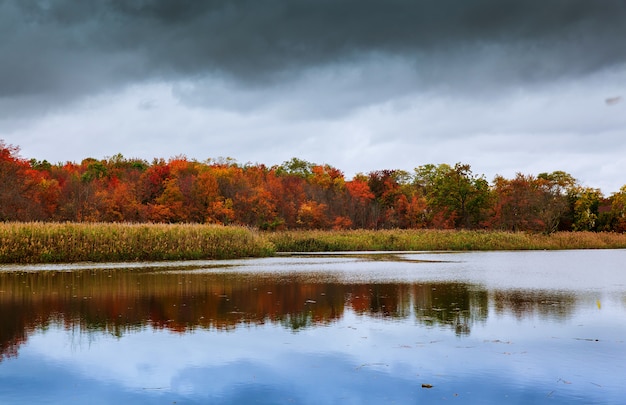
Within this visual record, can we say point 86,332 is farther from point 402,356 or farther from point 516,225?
point 516,225

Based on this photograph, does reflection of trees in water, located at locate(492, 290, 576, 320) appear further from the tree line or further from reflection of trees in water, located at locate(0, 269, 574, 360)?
the tree line

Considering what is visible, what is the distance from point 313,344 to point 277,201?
65570 millimetres

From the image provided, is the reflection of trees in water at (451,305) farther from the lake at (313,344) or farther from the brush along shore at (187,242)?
the brush along shore at (187,242)

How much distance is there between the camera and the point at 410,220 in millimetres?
84562

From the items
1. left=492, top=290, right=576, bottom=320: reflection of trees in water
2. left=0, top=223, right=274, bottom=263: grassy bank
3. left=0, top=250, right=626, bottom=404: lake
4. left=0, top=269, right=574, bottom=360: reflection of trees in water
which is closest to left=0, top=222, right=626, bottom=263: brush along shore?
left=0, top=223, right=274, bottom=263: grassy bank

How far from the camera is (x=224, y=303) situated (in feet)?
48.7

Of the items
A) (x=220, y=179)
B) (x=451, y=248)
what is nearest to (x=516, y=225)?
(x=451, y=248)

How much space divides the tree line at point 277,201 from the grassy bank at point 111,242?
74.6 feet

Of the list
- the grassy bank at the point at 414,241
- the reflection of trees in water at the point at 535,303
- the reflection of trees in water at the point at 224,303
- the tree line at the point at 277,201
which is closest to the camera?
the reflection of trees in water at the point at 224,303

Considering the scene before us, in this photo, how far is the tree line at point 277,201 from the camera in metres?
61.8

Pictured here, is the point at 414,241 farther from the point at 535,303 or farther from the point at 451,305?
the point at 451,305

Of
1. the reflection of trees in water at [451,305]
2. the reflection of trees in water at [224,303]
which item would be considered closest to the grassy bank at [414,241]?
the reflection of trees in water at [224,303]

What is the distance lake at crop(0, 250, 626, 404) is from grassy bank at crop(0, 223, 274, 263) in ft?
45.0

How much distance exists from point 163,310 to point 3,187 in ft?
151
